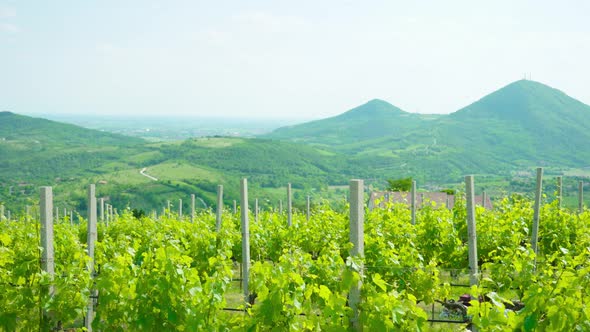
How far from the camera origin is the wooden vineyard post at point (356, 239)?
4.57 meters

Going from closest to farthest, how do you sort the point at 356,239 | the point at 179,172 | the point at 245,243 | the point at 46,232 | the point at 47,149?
the point at 356,239 → the point at 46,232 → the point at 245,243 → the point at 179,172 → the point at 47,149

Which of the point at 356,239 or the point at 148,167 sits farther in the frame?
the point at 148,167

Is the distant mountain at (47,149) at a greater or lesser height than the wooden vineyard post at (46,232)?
lesser

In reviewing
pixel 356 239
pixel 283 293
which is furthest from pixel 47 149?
pixel 356 239

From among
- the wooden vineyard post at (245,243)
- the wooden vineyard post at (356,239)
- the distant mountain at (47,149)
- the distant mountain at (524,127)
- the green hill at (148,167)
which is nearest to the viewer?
the wooden vineyard post at (356,239)


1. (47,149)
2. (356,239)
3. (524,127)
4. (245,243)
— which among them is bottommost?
(47,149)

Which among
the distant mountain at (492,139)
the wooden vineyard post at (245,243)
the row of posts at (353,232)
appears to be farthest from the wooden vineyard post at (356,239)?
the distant mountain at (492,139)

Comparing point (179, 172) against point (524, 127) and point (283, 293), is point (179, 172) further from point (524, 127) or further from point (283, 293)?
point (524, 127)

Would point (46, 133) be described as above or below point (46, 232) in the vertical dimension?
below

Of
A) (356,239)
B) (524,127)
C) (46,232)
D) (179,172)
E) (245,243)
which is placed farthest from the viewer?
(524,127)

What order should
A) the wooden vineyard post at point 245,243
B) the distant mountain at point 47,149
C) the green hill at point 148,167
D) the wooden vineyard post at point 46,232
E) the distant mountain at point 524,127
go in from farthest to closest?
the distant mountain at point 524,127, the distant mountain at point 47,149, the green hill at point 148,167, the wooden vineyard post at point 245,243, the wooden vineyard post at point 46,232

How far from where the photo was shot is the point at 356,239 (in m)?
4.70

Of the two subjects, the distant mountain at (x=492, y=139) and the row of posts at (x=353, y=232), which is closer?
the row of posts at (x=353, y=232)

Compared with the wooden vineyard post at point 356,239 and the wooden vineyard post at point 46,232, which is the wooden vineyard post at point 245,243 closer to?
the wooden vineyard post at point 46,232
